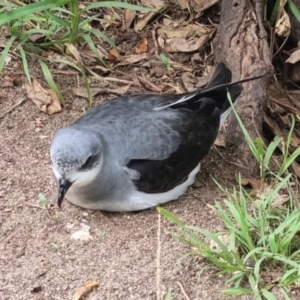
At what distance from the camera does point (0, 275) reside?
424 centimetres

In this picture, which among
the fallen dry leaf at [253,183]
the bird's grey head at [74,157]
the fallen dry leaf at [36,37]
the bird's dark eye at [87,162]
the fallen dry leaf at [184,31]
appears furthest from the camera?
the fallen dry leaf at [184,31]

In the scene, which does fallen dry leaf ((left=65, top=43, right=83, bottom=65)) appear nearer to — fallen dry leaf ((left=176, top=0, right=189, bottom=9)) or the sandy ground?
the sandy ground

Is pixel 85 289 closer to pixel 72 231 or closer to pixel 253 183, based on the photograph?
pixel 72 231

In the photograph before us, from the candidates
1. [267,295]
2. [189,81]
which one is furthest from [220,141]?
[267,295]

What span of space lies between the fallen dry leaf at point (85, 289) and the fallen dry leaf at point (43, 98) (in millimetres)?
1602

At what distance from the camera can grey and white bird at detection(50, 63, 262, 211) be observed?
176 inches

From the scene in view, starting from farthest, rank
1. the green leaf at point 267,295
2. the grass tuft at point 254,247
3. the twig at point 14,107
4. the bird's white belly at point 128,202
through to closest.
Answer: the twig at point 14,107 < the bird's white belly at point 128,202 < the grass tuft at point 254,247 < the green leaf at point 267,295

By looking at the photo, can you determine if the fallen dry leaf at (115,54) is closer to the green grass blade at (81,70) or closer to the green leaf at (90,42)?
the green leaf at (90,42)

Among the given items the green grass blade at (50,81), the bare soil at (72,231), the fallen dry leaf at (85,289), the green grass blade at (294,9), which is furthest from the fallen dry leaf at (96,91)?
the fallen dry leaf at (85,289)

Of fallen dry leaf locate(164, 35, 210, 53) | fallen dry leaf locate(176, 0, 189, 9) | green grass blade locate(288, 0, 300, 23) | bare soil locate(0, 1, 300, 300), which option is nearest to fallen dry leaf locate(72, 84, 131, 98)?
bare soil locate(0, 1, 300, 300)

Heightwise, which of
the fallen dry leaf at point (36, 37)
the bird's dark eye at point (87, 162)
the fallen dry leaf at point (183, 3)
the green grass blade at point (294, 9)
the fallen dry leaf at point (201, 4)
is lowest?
the fallen dry leaf at point (36, 37)

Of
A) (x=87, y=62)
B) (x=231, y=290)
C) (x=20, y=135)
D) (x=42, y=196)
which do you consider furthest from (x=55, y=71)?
(x=231, y=290)

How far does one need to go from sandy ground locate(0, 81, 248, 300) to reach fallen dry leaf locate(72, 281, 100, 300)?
1.0 inches

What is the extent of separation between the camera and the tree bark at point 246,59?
210 inches
